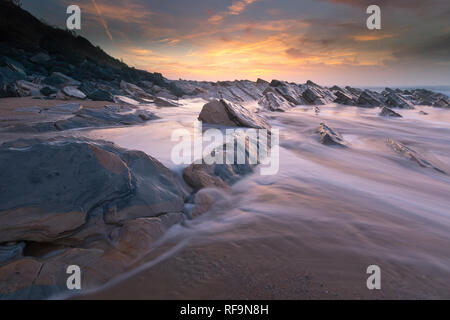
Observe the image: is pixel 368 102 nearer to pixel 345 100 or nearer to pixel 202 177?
pixel 345 100

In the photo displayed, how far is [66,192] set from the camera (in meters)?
1.75

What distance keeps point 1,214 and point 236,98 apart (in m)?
20.3

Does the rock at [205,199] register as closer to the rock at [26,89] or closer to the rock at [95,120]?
the rock at [95,120]

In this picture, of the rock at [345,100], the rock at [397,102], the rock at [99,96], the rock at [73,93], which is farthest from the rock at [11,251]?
the rock at [345,100]

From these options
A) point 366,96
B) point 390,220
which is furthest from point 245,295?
point 366,96

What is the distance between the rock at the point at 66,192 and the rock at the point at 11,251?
0.13ft

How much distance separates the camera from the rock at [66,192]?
1556 mm

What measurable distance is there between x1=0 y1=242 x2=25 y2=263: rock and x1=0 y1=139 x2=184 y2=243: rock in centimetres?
4

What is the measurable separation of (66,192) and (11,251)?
48 cm

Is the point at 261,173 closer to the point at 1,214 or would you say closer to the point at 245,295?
the point at 245,295

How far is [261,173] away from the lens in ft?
10.3

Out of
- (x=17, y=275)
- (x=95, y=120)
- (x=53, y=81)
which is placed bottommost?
(x=17, y=275)

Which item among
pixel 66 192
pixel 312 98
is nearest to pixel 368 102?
pixel 312 98

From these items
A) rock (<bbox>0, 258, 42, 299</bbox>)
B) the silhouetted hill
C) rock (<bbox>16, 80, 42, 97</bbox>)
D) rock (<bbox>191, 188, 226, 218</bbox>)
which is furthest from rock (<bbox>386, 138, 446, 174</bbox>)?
the silhouetted hill
